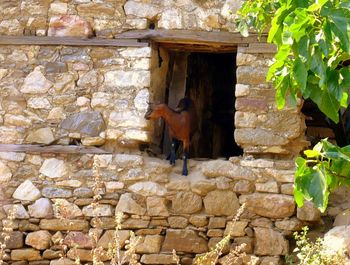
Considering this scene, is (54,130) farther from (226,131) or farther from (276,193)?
(226,131)

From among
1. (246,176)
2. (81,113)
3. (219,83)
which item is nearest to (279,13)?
(246,176)

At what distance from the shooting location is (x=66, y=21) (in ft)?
18.8

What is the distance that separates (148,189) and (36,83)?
4.44ft

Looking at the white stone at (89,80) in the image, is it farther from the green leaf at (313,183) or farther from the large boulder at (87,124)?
the green leaf at (313,183)

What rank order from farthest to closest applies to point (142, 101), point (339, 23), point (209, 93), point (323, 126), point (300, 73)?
point (209, 93), point (323, 126), point (142, 101), point (300, 73), point (339, 23)

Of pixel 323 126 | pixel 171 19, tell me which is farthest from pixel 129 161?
pixel 323 126

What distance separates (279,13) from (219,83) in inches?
207

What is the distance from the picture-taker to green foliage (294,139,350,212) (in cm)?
259

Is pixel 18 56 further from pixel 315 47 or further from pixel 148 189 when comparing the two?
pixel 315 47

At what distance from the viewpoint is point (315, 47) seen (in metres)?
2.56

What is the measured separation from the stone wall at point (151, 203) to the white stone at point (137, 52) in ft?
2.82

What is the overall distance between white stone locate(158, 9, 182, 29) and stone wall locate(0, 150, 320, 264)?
1158 mm

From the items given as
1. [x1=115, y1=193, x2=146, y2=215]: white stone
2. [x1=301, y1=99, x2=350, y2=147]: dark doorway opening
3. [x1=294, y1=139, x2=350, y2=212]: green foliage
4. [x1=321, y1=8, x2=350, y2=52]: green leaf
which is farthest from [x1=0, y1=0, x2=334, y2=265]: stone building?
[x1=321, y1=8, x2=350, y2=52]: green leaf

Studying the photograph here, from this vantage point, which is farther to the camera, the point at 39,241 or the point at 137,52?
the point at 137,52
